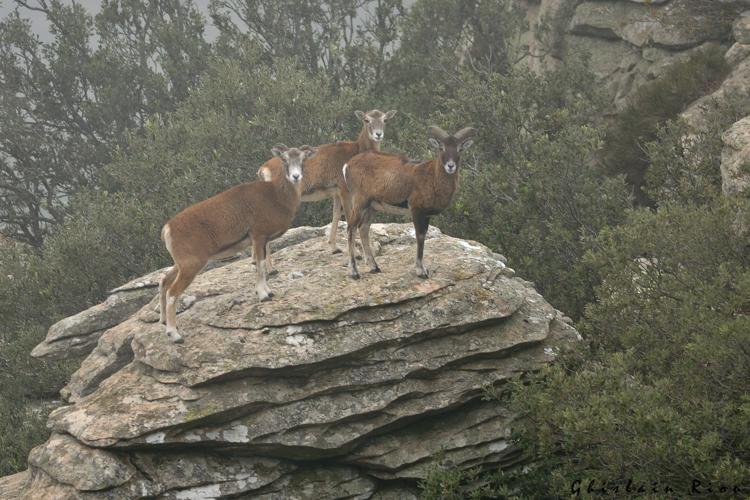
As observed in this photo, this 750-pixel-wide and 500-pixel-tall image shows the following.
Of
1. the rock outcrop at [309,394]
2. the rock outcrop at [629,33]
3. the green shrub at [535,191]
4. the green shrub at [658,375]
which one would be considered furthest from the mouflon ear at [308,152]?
the rock outcrop at [629,33]

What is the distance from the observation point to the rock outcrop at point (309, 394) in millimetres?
13164

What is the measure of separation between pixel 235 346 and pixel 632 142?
18.0 m

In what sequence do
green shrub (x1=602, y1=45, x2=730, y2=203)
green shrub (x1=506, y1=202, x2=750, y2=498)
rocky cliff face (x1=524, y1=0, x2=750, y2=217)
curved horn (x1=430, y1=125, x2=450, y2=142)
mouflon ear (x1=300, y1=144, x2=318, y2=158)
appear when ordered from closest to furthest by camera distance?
green shrub (x1=506, y1=202, x2=750, y2=498) < curved horn (x1=430, y1=125, x2=450, y2=142) < mouflon ear (x1=300, y1=144, x2=318, y2=158) < rocky cliff face (x1=524, y1=0, x2=750, y2=217) < green shrub (x1=602, y1=45, x2=730, y2=203)

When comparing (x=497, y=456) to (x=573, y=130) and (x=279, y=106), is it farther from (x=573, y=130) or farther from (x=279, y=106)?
(x=279, y=106)

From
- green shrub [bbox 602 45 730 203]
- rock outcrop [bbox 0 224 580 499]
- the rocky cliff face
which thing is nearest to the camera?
rock outcrop [bbox 0 224 580 499]

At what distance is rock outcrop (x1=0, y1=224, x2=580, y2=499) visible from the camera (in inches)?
518

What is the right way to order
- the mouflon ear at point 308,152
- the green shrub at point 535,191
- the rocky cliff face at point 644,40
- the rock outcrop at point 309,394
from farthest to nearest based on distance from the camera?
the rocky cliff face at point 644,40
the green shrub at point 535,191
the mouflon ear at point 308,152
the rock outcrop at point 309,394

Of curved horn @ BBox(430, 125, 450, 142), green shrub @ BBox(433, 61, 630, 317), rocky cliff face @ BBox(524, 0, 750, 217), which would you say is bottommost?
green shrub @ BBox(433, 61, 630, 317)

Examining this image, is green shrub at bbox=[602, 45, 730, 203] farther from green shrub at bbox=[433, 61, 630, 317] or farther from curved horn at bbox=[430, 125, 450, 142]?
curved horn at bbox=[430, 125, 450, 142]

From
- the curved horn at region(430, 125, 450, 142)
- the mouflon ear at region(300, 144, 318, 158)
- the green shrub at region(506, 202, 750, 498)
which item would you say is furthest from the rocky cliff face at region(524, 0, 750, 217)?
the mouflon ear at region(300, 144, 318, 158)

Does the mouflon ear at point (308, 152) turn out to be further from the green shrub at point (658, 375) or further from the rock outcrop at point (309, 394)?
the green shrub at point (658, 375)

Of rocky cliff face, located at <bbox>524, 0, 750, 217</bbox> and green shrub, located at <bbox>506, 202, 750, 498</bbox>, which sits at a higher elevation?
rocky cliff face, located at <bbox>524, 0, 750, 217</bbox>

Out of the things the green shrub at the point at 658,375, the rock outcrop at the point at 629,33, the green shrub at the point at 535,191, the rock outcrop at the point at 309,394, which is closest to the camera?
the green shrub at the point at 658,375

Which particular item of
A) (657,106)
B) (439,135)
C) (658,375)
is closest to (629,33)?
(657,106)
